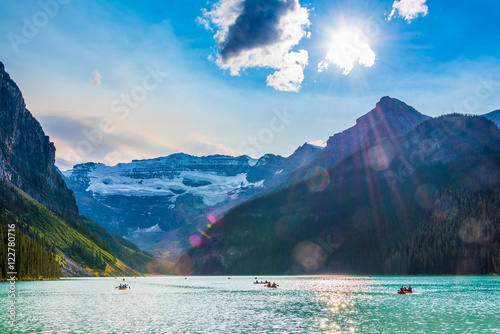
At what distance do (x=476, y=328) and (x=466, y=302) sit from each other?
127 ft

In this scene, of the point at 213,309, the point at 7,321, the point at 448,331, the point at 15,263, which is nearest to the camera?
the point at 448,331

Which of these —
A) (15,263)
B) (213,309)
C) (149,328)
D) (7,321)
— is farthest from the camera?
(15,263)

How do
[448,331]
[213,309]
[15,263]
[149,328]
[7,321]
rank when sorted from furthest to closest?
[15,263] → [213,309] → [7,321] → [149,328] → [448,331]

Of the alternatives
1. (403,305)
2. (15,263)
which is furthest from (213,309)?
(15,263)

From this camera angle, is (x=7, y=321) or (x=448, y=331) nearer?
(x=448, y=331)

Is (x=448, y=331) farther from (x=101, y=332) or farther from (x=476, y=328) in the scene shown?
(x=101, y=332)

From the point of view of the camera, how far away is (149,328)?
66.0 metres

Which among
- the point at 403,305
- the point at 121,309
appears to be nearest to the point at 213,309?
the point at 121,309

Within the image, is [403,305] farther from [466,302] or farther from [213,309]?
[213,309]

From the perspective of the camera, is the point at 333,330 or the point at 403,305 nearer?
the point at 333,330

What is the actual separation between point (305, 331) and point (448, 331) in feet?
62.2

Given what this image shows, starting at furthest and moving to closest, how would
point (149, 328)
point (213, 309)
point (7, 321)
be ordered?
1. point (213, 309)
2. point (7, 321)
3. point (149, 328)

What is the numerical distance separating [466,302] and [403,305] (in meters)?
15.2

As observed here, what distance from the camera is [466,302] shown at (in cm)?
9700
